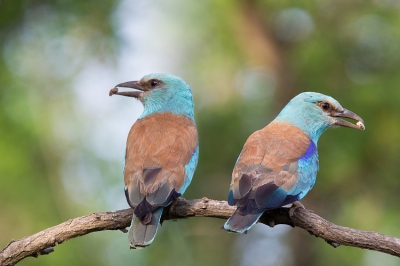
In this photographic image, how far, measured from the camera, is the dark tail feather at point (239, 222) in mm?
4922

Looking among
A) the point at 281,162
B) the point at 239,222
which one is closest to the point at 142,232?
the point at 239,222

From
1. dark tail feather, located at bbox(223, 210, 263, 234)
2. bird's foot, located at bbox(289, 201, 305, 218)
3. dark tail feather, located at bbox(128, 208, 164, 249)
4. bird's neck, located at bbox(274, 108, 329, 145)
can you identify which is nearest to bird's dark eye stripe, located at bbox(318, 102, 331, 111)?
bird's neck, located at bbox(274, 108, 329, 145)

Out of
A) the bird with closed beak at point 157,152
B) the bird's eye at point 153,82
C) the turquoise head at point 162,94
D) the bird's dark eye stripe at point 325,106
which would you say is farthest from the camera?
the bird's eye at point 153,82

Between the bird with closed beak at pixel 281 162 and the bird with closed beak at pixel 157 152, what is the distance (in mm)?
493

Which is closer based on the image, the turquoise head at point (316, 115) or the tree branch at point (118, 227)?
the tree branch at point (118, 227)

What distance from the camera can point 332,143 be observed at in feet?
30.0

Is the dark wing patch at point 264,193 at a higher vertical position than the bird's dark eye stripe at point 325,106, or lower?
lower

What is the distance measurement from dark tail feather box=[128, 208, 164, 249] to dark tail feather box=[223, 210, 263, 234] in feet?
1.94

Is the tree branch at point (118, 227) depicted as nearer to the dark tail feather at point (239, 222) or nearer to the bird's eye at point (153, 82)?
the dark tail feather at point (239, 222)

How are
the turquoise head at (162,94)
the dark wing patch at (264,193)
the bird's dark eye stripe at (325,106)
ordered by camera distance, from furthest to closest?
the turquoise head at (162,94), the bird's dark eye stripe at (325,106), the dark wing patch at (264,193)

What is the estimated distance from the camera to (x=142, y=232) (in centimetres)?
522

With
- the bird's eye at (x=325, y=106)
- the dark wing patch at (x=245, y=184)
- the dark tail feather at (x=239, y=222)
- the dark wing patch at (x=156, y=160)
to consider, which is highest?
the bird's eye at (x=325, y=106)

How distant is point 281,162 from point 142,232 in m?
1.23

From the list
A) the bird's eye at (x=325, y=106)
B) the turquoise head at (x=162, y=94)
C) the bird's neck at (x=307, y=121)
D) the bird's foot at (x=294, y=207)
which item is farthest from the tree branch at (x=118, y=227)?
the turquoise head at (x=162, y=94)
